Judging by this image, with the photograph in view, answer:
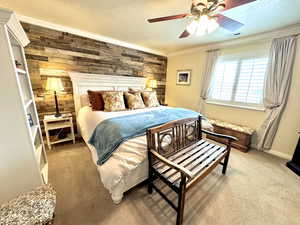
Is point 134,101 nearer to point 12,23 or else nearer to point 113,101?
point 113,101

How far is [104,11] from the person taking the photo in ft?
6.11

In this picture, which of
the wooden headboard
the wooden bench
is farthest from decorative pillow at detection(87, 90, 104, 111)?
the wooden bench

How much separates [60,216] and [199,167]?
4.83 ft

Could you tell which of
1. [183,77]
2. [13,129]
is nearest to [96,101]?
[13,129]

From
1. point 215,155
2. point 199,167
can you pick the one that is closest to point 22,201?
point 199,167

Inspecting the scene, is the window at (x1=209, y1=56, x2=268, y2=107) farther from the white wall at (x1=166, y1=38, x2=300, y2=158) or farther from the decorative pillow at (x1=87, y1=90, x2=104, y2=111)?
the decorative pillow at (x1=87, y1=90, x2=104, y2=111)

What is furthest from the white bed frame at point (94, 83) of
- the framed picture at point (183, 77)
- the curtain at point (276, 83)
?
the curtain at point (276, 83)

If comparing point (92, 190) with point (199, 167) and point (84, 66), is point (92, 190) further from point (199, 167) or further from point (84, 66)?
point (84, 66)

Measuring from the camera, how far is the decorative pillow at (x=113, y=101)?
2.39 metres

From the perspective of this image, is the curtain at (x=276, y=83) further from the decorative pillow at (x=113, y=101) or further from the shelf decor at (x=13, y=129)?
the shelf decor at (x=13, y=129)

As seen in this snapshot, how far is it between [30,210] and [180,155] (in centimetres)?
138

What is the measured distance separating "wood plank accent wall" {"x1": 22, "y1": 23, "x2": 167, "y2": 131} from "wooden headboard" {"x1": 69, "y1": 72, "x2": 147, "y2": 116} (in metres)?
0.13

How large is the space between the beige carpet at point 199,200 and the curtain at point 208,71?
6.55 ft

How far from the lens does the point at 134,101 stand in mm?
2662
